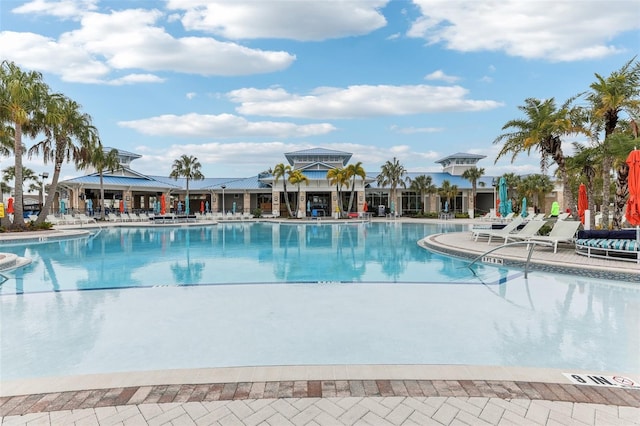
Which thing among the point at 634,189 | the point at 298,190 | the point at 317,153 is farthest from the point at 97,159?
the point at 634,189

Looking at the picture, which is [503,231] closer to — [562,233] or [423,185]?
[562,233]

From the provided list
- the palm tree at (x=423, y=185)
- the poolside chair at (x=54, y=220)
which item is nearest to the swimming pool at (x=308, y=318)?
the poolside chair at (x=54, y=220)

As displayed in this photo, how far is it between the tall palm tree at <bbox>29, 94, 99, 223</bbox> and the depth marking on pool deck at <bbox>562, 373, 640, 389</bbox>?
82.4 feet

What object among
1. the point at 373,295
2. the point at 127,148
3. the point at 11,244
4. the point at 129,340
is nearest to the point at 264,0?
the point at 373,295

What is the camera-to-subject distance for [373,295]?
7.07m

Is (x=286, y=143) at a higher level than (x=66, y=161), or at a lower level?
higher

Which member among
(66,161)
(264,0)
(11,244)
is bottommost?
(11,244)

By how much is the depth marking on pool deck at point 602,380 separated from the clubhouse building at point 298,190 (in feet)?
109

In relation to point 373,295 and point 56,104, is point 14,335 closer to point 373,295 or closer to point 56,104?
point 373,295

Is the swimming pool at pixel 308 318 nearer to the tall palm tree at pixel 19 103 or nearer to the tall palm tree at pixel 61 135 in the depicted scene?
the tall palm tree at pixel 19 103

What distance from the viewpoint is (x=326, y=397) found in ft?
9.82

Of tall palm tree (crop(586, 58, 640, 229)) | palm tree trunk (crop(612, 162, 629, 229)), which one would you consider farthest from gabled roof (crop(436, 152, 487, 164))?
palm tree trunk (crop(612, 162, 629, 229))

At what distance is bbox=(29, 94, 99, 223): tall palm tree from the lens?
21.2 m

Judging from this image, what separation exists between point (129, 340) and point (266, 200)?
135 feet
